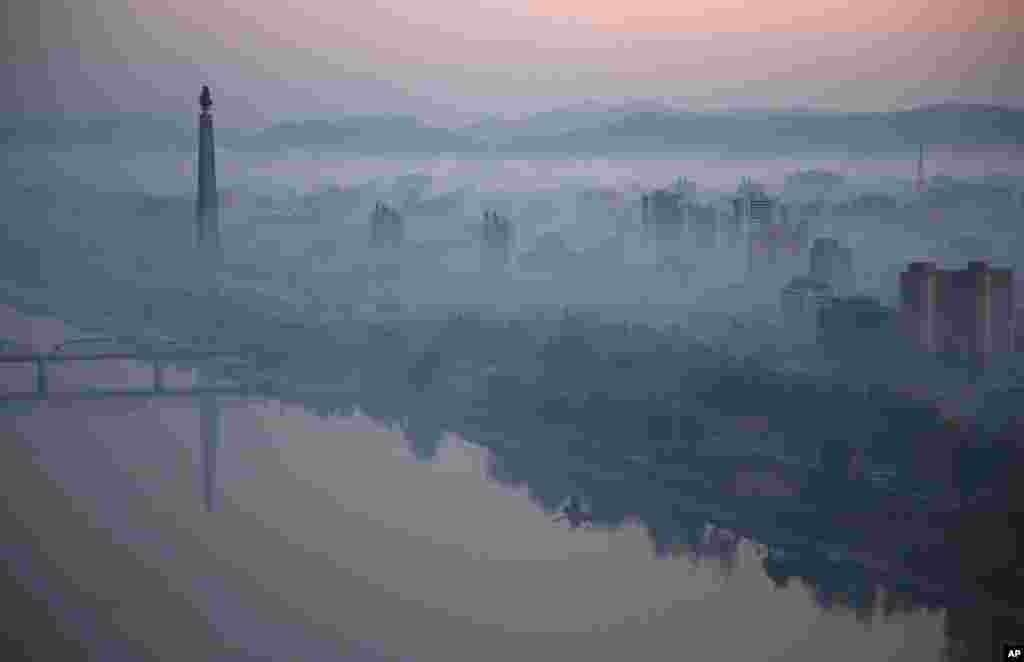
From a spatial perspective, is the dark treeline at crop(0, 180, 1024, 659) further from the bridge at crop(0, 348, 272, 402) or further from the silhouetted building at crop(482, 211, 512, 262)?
the silhouetted building at crop(482, 211, 512, 262)

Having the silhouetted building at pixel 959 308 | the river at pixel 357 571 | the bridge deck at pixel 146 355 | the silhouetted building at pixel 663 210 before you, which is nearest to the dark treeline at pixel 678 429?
the bridge deck at pixel 146 355

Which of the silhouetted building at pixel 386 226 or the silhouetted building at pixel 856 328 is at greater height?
the silhouetted building at pixel 386 226

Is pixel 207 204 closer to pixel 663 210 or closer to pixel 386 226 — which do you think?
pixel 386 226

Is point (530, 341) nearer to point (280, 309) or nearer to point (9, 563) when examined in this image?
point (280, 309)

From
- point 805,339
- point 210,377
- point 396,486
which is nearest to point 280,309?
point 210,377

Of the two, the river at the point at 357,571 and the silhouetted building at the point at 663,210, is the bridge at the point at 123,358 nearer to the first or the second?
the river at the point at 357,571

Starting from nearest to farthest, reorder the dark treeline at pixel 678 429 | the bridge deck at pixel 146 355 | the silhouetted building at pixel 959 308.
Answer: the dark treeline at pixel 678 429 → the silhouetted building at pixel 959 308 → the bridge deck at pixel 146 355

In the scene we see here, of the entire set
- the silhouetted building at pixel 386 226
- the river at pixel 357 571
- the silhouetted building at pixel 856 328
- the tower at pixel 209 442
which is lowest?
the river at pixel 357 571
